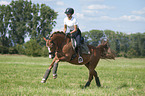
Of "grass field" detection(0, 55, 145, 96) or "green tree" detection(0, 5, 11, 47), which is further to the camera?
"green tree" detection(0, 5, 11, 47)

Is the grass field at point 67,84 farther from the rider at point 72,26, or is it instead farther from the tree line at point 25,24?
the tree line at point 25,24

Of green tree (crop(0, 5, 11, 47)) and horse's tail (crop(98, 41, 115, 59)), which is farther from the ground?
green tree (crop(0, 5, 11, 47))

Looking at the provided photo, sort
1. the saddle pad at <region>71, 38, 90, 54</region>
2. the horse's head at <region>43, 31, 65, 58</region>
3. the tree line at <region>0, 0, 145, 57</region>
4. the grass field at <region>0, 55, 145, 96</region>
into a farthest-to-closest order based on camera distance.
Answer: the tree line at <region>0, 0, 145, 57</region>
the saddle pad at <region>71, 38, 90, 54</region>
the horse's head at <region>43, 31, 65, 58</region>
the grass field at <region>0, 55, 145, 96</region>

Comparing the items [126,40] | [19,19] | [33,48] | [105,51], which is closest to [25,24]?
[19,19]

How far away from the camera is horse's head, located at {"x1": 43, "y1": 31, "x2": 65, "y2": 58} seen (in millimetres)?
8203

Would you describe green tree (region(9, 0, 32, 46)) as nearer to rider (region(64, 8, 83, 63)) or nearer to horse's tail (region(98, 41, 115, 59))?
horse's tail (region(98, 41, 115, 59))

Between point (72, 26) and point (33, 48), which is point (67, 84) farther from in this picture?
point (33, 48)

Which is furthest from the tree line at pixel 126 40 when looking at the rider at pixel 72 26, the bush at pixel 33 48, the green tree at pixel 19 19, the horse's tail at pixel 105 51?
the rider at pixel 72 26

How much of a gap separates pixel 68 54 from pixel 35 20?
6818 cm

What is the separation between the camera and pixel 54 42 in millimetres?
8367

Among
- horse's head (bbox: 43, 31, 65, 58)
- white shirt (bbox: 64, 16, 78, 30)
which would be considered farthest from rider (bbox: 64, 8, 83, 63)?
horse's head (bbox: 43, 31, 65, 58)

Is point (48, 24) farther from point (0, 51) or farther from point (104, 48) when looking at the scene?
point (104, 48)

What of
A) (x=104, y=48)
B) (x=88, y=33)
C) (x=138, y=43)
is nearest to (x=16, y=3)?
(x=88, y=33)

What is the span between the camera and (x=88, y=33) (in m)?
97.9
